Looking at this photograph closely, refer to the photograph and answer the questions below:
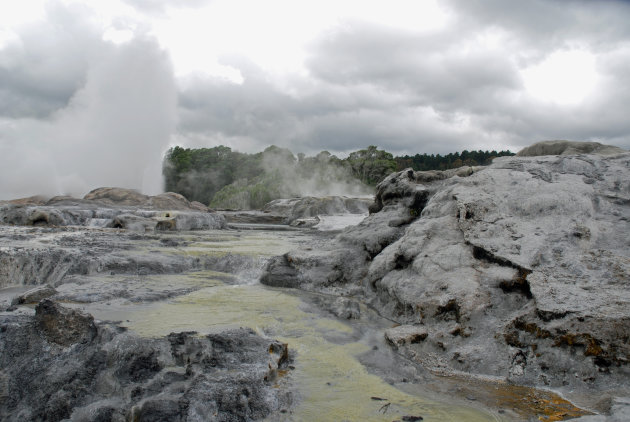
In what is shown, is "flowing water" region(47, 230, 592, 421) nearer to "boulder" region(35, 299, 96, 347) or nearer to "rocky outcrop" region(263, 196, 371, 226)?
"boulder" region(35, 299, 96, 347)

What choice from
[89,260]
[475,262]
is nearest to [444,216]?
[475,262]

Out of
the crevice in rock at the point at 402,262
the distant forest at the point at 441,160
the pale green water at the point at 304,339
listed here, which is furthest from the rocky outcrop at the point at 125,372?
the distant forest at the point at 441,160

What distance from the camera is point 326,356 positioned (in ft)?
15.6

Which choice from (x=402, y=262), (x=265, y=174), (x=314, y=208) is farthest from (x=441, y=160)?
(x=402, y=262)

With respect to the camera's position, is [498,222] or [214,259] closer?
[498,222]

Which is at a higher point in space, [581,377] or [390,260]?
[390,260]

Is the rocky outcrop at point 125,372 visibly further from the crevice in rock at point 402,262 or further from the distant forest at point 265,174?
the distant forest at point 265,174

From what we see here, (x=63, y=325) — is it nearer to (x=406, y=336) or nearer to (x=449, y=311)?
(x=406, y=336)

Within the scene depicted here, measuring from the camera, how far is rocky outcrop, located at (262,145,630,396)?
4.12 metres

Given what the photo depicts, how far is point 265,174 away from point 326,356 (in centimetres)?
6870

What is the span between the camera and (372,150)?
247ft

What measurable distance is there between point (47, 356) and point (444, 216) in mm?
6112

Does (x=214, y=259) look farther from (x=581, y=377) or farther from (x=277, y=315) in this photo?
(x=581, y=377)

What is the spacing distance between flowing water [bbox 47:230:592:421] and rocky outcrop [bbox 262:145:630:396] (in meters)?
0.46
